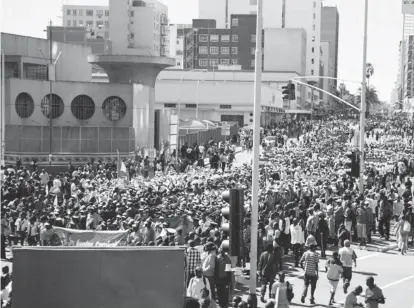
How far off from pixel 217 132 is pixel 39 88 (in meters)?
25.4

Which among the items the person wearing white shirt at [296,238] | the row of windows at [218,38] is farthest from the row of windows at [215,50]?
the person wearing white shirt at [296,238]

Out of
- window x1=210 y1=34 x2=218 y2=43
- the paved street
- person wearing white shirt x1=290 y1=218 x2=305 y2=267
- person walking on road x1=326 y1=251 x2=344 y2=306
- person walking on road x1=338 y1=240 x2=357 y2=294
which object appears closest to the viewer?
person walking on road x1=326 y1=251 x2=344 y2=306

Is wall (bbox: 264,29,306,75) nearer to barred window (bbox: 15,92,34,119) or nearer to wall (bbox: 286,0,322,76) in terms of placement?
wall (bbox: 286,0,322,76)

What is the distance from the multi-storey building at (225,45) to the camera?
563 feet

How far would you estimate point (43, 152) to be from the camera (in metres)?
52.4

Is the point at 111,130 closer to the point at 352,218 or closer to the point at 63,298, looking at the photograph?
the point at 352,218

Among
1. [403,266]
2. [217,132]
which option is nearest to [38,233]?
[403,266]

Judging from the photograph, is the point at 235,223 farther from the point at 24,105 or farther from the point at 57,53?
the point at 57,53

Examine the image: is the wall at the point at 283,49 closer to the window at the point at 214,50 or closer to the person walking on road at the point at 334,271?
the window at the point at 214,50

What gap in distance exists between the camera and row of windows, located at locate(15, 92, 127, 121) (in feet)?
181

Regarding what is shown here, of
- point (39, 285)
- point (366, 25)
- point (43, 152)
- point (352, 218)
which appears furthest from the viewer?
point (43, 152)

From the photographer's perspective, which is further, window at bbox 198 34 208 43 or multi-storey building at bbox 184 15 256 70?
window at bbox 198 34 208 43

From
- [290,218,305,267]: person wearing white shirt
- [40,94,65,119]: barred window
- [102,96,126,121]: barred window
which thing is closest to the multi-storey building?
[102,96,126,121]: barred window

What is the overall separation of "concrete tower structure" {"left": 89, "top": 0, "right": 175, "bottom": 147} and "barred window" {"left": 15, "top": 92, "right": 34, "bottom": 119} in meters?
6.96
